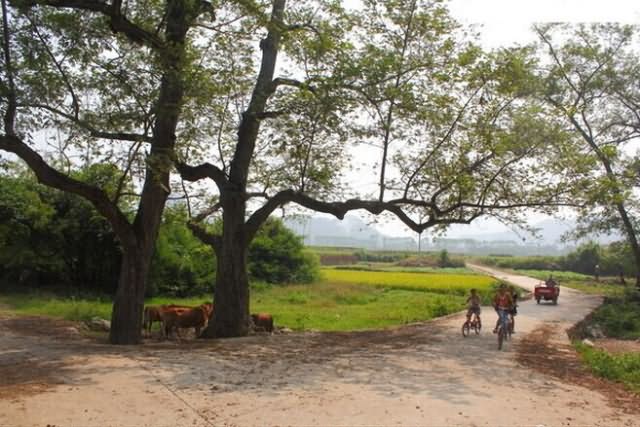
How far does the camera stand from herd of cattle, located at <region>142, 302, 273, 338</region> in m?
14.7

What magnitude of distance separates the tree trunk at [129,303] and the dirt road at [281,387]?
610mm

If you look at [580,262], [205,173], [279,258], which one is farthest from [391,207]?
[580,262]

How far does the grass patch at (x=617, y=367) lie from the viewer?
10070 millimetres

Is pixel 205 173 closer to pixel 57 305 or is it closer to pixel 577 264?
pixel 57 305

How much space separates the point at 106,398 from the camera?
7254 mm

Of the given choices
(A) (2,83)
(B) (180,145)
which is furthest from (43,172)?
(B) (180,145)

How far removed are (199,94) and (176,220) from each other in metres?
6.54

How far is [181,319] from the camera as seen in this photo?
14734mm

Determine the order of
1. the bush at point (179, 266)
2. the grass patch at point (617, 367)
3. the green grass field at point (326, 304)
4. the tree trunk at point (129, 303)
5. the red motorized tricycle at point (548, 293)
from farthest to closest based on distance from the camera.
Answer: the red motorized tricycle at point (548, 293) → the bush at point (179, 266) → the green grass field at point (326, 304) → the tree trunk at point (129, 303) → the grass patch at point (617, 367)

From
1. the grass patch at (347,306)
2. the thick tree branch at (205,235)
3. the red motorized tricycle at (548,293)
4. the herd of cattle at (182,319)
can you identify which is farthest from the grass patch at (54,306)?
the red motorized tricycle at (548,293)

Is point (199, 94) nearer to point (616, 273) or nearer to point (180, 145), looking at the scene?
point (180, 145)

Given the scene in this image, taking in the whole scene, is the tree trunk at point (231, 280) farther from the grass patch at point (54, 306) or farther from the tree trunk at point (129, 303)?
the grass patch at point (54, 306)

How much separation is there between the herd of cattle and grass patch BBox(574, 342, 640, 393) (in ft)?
27.5

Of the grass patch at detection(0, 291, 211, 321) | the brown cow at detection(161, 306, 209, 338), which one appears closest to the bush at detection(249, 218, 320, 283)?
the grass patch at detection(0, 291, 211, 321)
